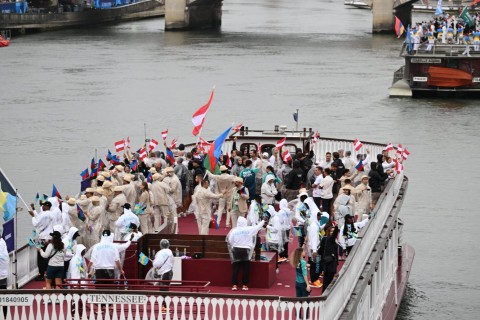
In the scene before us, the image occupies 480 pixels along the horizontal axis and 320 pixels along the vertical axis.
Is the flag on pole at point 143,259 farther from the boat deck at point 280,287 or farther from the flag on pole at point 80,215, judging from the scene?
the flag on pole at point 80,215

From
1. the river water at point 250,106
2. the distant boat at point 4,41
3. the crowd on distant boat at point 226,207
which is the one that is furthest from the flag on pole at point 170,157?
the distant boat at point 4,41

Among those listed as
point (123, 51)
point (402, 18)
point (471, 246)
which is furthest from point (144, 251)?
→ point (402, 18)

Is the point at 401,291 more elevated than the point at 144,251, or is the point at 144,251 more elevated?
the point at 144,251

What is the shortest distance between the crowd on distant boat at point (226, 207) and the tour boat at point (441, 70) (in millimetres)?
29636

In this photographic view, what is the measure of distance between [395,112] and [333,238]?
35936 millimetres

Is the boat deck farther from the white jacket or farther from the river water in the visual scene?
the river water

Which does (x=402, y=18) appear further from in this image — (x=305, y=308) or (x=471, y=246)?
(x=305, y=308)

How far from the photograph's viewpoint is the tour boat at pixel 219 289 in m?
15.0

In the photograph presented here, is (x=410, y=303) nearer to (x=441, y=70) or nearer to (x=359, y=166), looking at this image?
(x=359, y=166)

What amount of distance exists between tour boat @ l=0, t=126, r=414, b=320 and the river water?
396 centimetres

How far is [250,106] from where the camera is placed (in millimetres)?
54875

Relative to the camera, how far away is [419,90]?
56375mm

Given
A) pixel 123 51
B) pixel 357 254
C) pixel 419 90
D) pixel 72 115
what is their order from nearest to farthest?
1. pixel 357 254
2. pixel 72 115
3. pixel 419 90
4. pixel 123 51

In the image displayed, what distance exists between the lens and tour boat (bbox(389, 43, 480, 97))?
5488 centimetres
